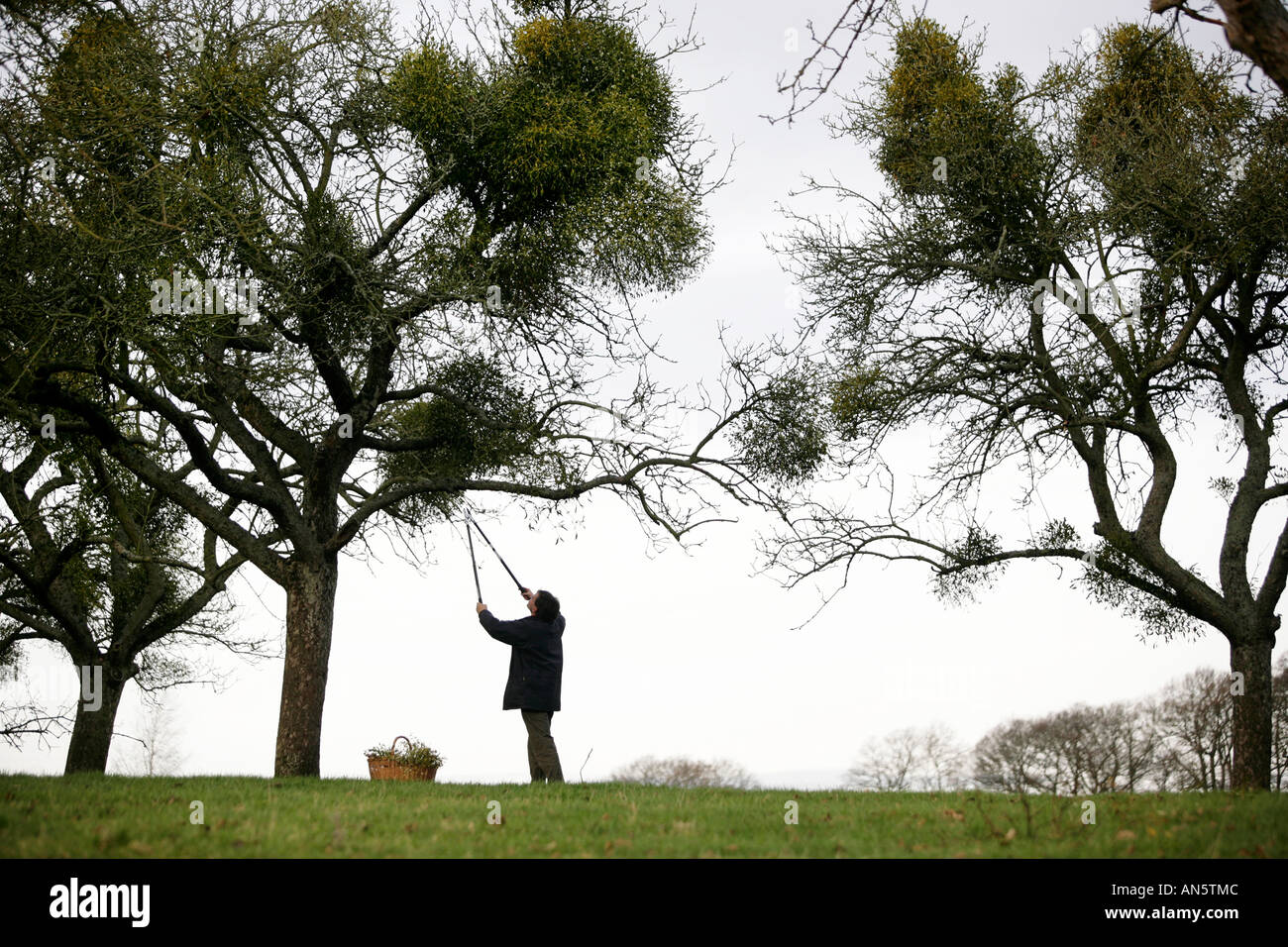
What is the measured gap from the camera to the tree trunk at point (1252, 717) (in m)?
12.8

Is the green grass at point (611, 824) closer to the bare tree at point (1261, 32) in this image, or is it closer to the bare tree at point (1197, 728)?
the bare tree at point (1261, 32)

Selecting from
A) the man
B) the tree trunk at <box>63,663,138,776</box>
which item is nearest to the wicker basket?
the man

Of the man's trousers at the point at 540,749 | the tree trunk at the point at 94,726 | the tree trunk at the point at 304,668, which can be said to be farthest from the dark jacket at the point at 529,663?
the tree trunk at the point at 94,726

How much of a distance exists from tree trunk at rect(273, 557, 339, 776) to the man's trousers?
268cm

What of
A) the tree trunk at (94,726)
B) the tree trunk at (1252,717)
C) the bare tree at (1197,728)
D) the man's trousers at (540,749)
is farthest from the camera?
the bare tree at (1197,728)

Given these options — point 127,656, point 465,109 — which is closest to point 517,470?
point 465,109

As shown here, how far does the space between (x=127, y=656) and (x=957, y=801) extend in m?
14.1

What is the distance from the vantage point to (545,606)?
1115 centimetres

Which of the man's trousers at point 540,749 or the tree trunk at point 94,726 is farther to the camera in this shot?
the tree trunk at point 94,726

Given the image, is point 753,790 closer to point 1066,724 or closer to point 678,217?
point 678,217

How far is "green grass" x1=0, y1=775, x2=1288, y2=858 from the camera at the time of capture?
582 cm

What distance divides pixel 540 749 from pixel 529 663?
926mm

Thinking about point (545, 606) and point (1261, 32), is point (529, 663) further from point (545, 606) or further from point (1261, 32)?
point (1261, 32)

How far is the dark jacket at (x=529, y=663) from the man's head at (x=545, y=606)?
0.36 feet
